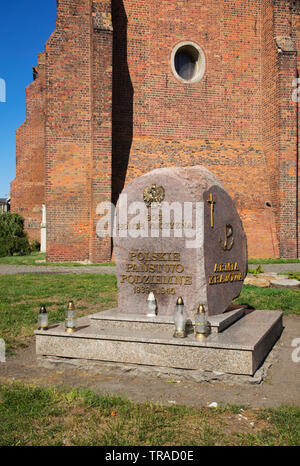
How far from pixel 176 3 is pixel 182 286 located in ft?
49.7

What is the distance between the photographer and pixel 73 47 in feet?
50.5

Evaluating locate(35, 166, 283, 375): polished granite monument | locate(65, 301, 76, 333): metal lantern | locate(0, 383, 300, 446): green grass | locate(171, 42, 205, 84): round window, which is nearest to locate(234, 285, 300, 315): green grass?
locate(35, 166, 283, 375): polished granite monument

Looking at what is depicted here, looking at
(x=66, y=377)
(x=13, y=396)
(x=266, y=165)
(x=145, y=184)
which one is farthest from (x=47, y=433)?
(x=266, y=165)

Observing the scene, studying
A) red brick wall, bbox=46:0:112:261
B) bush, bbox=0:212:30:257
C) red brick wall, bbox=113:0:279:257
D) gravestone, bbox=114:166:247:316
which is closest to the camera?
gravestone, bbox=114:166:247:316

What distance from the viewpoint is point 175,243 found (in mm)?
5172

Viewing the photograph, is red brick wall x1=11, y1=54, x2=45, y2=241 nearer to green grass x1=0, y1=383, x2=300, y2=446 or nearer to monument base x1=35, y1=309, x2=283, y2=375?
monument base x1=35, y1=309, x2=283, y2=375

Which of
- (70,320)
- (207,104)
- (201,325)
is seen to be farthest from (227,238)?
(207,104)

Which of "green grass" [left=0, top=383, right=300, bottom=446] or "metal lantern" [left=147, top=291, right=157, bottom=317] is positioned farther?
"metal lantern" [left=147, top=291, right=157, bottom=317]

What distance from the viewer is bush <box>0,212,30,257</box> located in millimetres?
20078

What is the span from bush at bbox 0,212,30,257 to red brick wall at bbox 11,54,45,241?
1.69 metres

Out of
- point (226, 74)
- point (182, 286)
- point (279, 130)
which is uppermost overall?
point (226, 74)

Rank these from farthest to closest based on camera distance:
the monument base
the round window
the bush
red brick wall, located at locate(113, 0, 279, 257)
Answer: the bush → the round window → red brick wall, located at locate(113, 0, 279, 257) → the monument base

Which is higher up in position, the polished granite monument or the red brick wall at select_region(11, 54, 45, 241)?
the red brick wall at select_region(11, 54, 45, 241)

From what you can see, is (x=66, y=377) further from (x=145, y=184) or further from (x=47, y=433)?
(x=145, y=184)
